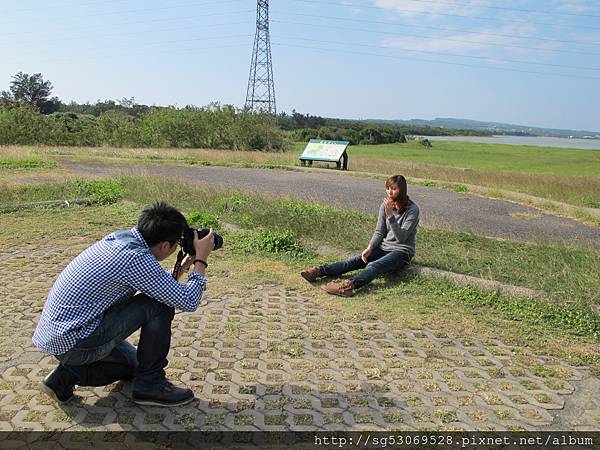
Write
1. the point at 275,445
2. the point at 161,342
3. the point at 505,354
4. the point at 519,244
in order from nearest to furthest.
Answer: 1. the point at 275,445
2. the point at 161,342
3. the point at 505,354
4. the point at 519,244

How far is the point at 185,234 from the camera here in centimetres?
323

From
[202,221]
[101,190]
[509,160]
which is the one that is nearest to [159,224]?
[202,221]

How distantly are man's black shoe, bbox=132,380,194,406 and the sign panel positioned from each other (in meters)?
19.2

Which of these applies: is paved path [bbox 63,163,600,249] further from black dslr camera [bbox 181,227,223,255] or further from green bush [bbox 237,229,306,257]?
black dslr camera [bbox 181,227,223,255]

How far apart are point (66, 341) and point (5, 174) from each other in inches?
624

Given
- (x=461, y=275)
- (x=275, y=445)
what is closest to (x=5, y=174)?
(x=461, y=275)

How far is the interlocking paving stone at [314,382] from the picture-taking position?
120 inches

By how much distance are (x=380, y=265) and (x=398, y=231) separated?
0.46 meters

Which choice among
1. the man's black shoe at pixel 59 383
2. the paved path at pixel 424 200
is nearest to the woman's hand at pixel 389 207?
the man's black shoe at pixel 59 383

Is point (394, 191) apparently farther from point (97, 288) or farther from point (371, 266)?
point (97, 288)

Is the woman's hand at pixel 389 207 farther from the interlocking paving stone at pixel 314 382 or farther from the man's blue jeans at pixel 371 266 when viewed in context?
the interlocking paving stone at pixel 314 382

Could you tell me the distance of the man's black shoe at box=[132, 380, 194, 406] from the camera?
123 inches

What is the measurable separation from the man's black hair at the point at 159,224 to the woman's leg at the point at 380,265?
283cm

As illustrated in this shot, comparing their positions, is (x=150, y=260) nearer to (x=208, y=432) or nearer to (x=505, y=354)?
(x=208, y=432)
